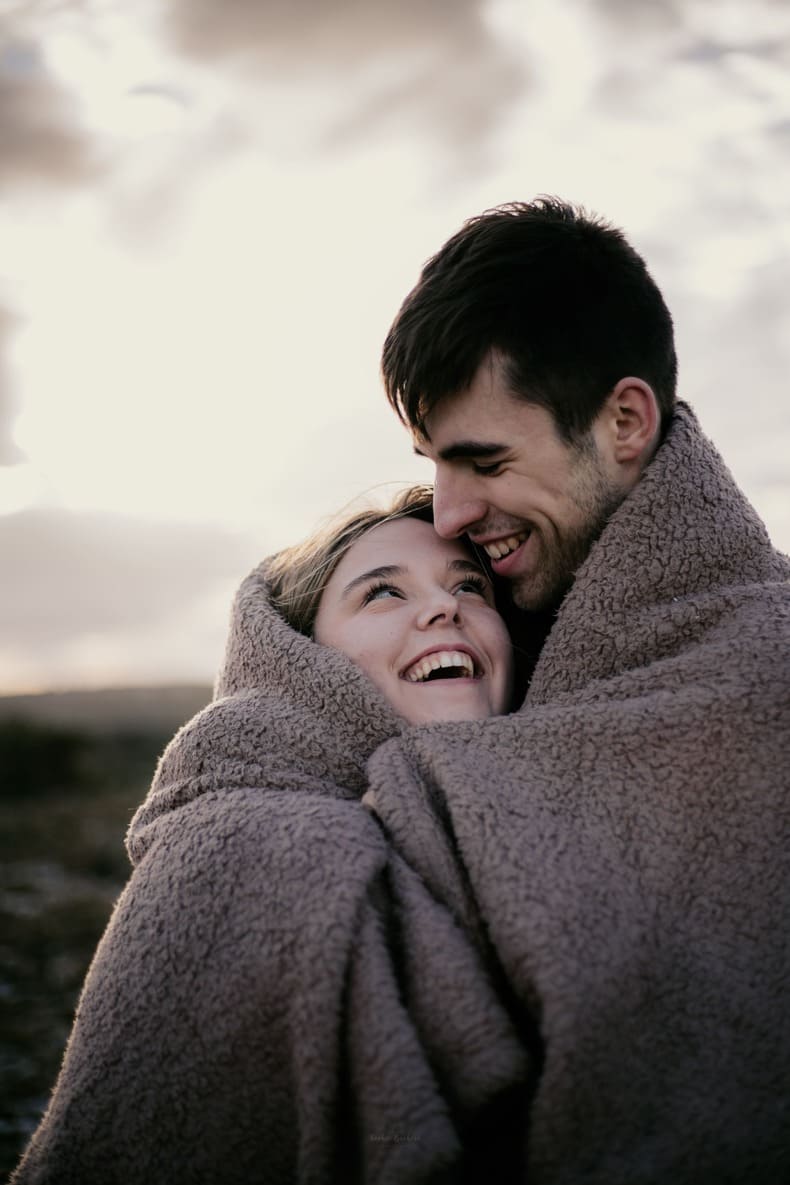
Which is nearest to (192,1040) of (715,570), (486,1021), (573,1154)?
(486,1021)

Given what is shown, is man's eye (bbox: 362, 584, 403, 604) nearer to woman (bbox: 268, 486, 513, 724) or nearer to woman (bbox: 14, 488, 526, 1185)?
woman (bbox: 268, 486, 513, 724)

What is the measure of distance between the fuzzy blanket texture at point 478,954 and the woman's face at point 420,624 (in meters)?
0.29

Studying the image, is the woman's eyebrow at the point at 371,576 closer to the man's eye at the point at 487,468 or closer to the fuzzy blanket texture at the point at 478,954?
the man's eye at the point at 487,468

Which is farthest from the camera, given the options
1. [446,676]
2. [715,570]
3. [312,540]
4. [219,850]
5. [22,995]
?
[22,995]

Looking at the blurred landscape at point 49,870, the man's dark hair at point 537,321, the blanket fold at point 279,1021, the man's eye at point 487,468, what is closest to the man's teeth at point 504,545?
the man's eye at point 487,468

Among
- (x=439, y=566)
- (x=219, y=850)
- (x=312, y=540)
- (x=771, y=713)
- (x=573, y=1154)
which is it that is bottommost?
(x=573, y=1154)

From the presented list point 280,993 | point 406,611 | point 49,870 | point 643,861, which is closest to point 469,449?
point 406,611

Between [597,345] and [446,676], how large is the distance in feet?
3.53

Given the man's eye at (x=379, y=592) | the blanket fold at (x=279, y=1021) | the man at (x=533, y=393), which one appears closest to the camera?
the blanket fold at (x=279, y=1021)

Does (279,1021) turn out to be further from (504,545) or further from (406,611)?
(504,545)

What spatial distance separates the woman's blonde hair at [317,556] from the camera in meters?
2.73

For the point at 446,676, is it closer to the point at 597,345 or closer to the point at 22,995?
the point at 597,345

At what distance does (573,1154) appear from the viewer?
1.60 m

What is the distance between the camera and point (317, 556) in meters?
2.83
